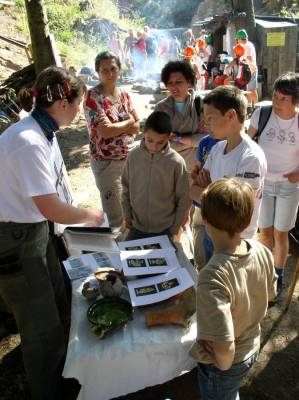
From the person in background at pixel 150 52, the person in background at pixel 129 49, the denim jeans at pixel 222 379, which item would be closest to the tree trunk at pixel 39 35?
the denim jeans at pixel 222 379

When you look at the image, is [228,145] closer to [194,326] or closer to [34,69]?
[194,326]

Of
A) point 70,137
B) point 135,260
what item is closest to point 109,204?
point 135,260

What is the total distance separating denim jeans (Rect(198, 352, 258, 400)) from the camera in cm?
177

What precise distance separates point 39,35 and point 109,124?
3.68 metres

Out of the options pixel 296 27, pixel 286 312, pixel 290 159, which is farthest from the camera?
pixel 296 27

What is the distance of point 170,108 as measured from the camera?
3461mm

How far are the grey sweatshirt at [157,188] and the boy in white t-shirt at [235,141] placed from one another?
0.47 meters

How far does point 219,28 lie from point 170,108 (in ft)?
38.9

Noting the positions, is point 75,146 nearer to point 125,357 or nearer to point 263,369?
point 263,369

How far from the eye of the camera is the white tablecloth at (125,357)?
1914mm

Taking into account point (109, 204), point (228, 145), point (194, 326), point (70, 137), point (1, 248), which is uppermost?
point (228, 145)

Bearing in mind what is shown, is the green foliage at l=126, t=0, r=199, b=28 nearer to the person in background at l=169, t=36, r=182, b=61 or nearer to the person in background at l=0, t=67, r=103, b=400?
the person in background at l=169, t=36, r=182, b=61

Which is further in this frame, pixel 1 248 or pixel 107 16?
pixel 107 16

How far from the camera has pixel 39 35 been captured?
6.28m
